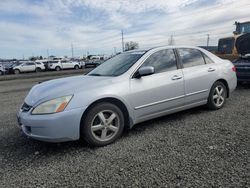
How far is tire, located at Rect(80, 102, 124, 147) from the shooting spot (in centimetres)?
374

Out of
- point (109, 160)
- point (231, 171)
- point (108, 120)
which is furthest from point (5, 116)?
point (231, 171)

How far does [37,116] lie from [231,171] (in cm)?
263

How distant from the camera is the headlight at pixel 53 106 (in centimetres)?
358

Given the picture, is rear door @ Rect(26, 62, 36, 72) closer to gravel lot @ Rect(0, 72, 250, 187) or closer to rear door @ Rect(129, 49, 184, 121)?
gravel lot @ Rect(0, 72, 250, 187)

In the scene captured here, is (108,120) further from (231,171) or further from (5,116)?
(5,116)

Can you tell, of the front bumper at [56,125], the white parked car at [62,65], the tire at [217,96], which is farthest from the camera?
the white parked car at [62,65]

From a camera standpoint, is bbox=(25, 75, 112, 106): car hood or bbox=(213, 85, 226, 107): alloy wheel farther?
bbox=(213, 85, 226, 107): alloy wheel

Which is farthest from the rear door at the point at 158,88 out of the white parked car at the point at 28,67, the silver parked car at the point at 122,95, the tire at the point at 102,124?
the white parked car at the point at 28,67

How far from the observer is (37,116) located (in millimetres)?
3600

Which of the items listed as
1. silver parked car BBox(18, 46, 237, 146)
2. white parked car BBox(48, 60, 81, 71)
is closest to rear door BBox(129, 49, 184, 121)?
silver parked car BBox(18, 46, 237, 146)

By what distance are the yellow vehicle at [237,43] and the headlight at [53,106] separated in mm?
8017

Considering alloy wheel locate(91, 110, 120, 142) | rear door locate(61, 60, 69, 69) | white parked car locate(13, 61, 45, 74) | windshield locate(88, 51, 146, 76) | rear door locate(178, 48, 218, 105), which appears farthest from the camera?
rear door locate(61, 60, 69, 69)

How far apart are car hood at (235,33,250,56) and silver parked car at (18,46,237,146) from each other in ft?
14.7

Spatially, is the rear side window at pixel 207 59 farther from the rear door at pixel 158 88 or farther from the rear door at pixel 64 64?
the rear door at pixel 64 64
